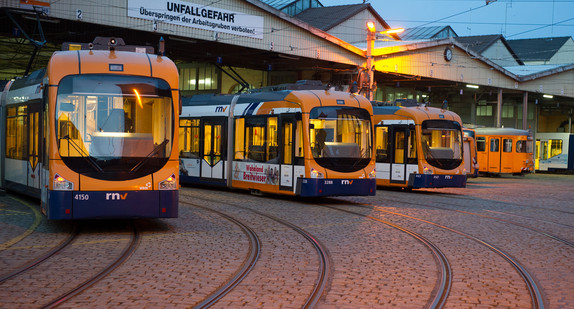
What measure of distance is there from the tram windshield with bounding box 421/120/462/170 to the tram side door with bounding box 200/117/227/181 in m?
6.68

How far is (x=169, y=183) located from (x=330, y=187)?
21.6 ft

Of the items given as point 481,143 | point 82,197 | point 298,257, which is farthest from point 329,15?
point 298,257

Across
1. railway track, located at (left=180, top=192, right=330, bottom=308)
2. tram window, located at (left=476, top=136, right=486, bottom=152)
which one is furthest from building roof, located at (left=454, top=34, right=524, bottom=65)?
railway track, located at (left=180, top=192, right=330, bottom=308)

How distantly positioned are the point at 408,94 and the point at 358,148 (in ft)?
130

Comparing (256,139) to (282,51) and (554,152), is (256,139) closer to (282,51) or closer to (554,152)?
(282,51)

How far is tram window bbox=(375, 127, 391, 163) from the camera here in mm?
24109

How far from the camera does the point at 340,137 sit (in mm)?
17547

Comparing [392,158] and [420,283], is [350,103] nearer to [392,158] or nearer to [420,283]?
[392,158]

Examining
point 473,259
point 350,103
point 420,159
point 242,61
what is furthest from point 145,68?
point 242,61

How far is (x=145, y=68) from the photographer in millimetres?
11570

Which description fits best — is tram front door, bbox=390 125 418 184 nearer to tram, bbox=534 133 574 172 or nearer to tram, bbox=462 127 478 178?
tram, bbox=462 127 478 178

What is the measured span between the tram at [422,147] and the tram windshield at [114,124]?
13152 mm

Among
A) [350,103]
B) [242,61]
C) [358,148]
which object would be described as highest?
[242,61]

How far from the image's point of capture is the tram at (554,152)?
49094 millimetres
